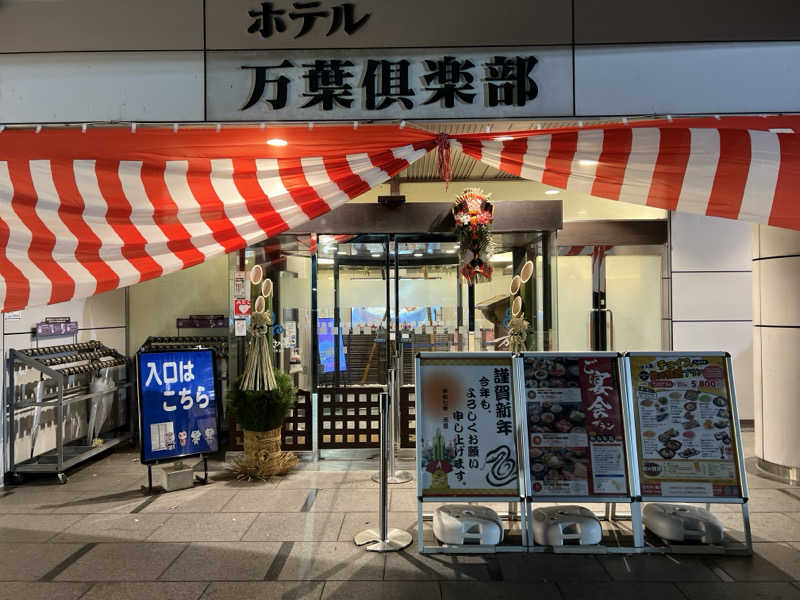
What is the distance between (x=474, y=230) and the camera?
231 inches

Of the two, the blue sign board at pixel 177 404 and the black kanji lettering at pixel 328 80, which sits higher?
the black kanji lettering at pixel 328 80

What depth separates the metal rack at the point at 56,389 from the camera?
17.4ft

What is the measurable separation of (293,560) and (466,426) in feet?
4.53

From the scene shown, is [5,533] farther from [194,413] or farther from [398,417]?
[398,417]

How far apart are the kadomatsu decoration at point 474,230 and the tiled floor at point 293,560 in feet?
7.62

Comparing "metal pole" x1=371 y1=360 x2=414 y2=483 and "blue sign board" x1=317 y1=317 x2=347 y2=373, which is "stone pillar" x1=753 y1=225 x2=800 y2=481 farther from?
"blue sign board" x1=317 y1=317 x2=347 y2=373

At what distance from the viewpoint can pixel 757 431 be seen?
221 inches

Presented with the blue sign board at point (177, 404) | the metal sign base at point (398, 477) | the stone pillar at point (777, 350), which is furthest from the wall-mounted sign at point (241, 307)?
the stone pillar at point (777, 350)

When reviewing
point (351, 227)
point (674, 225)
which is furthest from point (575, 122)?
point (674, 225)

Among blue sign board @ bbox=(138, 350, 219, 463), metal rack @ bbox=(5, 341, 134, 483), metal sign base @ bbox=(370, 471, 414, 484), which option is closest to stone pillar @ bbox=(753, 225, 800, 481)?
metal sign base @ bbox=(370, 471, 414, 484)

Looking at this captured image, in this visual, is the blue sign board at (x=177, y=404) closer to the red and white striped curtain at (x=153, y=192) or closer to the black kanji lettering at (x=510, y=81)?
the red and white striped curtain at (x=153, y=192)

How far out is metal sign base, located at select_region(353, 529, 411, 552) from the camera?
377 centimetres

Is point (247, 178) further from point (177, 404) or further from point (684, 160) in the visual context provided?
point (177, 404)

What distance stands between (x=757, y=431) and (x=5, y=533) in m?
6.47
